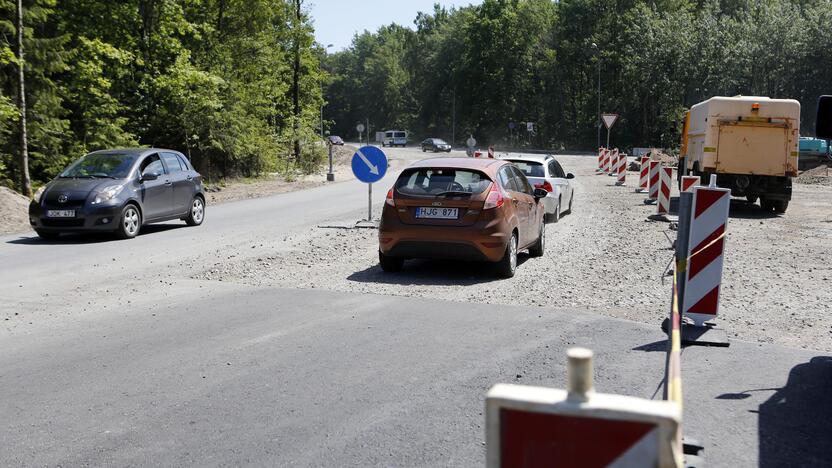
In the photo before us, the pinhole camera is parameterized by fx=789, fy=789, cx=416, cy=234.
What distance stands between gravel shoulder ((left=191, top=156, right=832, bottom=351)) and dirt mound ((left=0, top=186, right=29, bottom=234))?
627cm

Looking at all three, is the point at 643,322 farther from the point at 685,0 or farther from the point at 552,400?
the point at 685,0

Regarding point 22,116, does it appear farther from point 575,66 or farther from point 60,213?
point 575,66

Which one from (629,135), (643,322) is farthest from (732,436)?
(629,135)

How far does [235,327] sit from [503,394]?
5.94 m

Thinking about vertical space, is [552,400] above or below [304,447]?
above

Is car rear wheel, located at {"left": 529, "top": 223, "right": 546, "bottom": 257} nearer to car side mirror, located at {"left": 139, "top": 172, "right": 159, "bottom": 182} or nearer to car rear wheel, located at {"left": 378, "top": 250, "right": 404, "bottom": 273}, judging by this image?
car rear wheel, located at {"left": 378, "top": 250, "right": 404, "bottom": 273}

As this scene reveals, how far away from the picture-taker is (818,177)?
3256cm

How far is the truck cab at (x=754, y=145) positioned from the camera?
65.4 ft

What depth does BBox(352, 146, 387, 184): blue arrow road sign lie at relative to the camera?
51.7 ft

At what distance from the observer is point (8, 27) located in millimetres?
22094

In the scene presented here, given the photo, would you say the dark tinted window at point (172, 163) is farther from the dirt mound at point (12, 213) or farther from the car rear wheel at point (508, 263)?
the car rear wheel at point (508, 263)

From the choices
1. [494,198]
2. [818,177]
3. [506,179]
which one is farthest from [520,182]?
[818,177]

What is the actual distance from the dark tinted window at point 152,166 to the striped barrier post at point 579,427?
14.9m

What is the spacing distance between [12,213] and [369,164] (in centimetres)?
841
